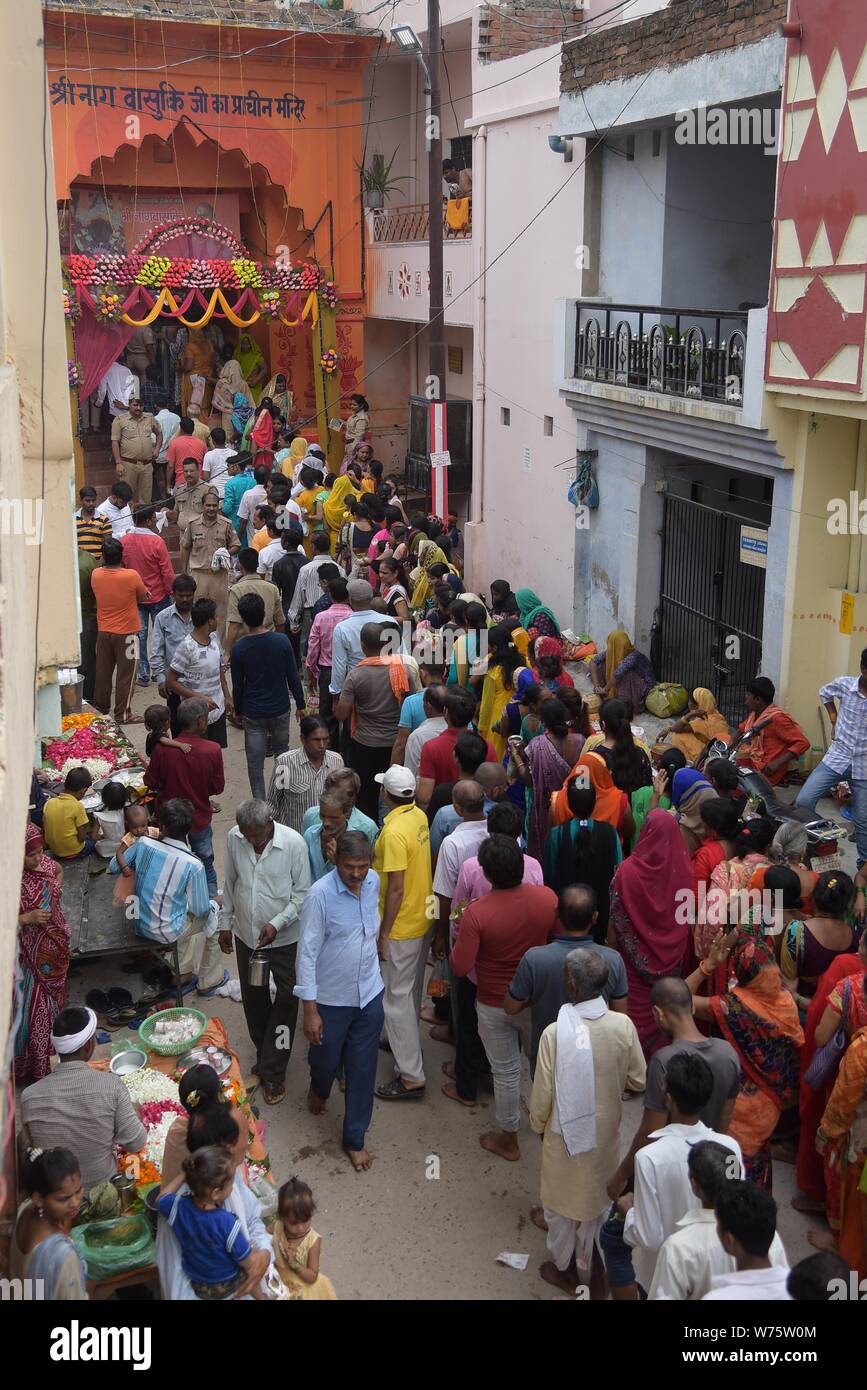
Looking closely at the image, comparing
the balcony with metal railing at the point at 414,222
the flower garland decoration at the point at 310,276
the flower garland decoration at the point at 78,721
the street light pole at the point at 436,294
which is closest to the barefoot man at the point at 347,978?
the flower garland decoration at the point at 78,721

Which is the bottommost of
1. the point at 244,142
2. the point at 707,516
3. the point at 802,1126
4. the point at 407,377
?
the point at 802,1126

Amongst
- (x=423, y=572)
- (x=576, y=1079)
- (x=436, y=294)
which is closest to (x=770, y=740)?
(x=423, y=572)

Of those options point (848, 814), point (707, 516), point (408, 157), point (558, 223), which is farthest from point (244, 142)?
point (848, 814)

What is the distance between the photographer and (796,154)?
8594 mm

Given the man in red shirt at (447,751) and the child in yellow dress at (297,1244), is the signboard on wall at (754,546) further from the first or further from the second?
the child in yellow dress at (297,1244)

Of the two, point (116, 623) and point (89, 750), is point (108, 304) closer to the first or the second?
point (116, 623)

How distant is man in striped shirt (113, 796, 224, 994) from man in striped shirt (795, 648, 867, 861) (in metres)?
4.06

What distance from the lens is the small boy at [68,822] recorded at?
7.50 metres

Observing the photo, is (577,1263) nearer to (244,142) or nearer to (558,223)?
(558,223)

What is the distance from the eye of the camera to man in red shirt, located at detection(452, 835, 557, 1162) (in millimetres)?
5504

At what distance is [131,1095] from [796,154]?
741 cm

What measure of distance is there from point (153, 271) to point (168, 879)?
1356cm

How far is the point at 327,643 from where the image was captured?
9789mm

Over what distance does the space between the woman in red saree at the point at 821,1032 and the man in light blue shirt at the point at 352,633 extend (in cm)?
456
